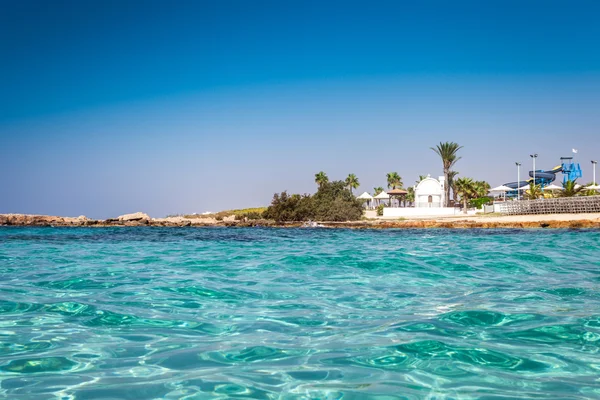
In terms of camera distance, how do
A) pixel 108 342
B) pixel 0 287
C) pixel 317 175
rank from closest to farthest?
pixel 108 342 → pixel 0 287 → pixel 317 175

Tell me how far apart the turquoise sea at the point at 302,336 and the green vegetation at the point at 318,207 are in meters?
38.8

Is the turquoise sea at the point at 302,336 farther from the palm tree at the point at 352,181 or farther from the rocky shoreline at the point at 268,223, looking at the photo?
the palm tree at the point at 352,181

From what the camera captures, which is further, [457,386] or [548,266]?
[548,266]

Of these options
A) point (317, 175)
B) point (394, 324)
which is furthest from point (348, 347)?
point (317, 175)

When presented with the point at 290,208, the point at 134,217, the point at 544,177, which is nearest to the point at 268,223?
the point at 290,208

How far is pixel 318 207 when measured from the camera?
4975 cm

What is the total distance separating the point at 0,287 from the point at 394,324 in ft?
22.3

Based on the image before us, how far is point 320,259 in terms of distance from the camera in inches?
511

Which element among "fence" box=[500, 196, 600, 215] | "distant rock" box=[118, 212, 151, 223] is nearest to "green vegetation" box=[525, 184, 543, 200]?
"fence" box=[500, 196, 600, 215]

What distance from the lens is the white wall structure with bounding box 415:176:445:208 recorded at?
6131cm

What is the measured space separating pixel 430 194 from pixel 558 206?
68.4ft

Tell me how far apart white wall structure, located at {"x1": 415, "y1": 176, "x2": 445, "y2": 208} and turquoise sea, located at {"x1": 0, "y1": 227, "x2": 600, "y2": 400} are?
53.0 m

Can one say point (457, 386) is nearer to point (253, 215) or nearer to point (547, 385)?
point (547, 385)

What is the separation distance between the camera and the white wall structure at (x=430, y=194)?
201ft
